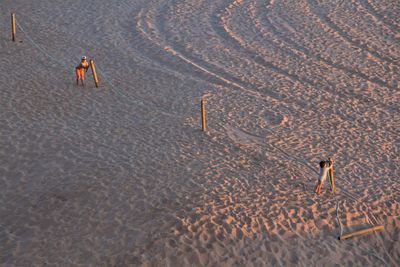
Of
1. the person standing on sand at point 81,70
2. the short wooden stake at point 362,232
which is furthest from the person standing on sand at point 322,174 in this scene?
the person standing on sand at point 81,70

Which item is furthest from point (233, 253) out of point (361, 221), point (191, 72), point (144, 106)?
point (191, 72)

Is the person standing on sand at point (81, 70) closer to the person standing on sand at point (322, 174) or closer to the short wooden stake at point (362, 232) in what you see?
the person standing on sand at point (322, 174)

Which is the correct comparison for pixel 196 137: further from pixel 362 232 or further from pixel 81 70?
pixel 362 232

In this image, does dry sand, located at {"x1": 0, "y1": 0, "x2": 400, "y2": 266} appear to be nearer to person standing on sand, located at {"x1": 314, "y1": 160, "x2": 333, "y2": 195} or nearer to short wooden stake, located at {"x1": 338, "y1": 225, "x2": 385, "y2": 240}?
short wooden stake, located at {"x1": 338, "y1": 225, "x2": 385, "y2": 240}

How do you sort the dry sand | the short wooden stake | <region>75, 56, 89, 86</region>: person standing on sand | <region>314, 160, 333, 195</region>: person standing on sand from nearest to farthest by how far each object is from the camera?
1. the dry sand
2. the short wooden stake
3. <region>314, 160, 333, 195</region>: person standing on sand
4. <region>75, 56, 89, 86</region>: person standing on sand

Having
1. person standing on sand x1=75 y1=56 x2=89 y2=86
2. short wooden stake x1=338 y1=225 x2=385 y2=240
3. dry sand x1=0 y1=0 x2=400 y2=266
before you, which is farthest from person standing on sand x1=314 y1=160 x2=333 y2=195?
person standing on sand x1=75 y1=56 x2=89 y2=86

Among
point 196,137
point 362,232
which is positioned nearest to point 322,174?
point 362,232

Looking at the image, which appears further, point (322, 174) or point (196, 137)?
point (196, 137)

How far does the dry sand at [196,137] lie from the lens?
45.8ft

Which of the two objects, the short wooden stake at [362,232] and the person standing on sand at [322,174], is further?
the person standing on sand at [322,174]

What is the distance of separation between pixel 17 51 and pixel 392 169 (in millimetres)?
15480

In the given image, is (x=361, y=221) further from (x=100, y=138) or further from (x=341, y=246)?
(x=100, y=138)

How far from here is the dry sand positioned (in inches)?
550

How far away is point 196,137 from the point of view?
60.7 ft
